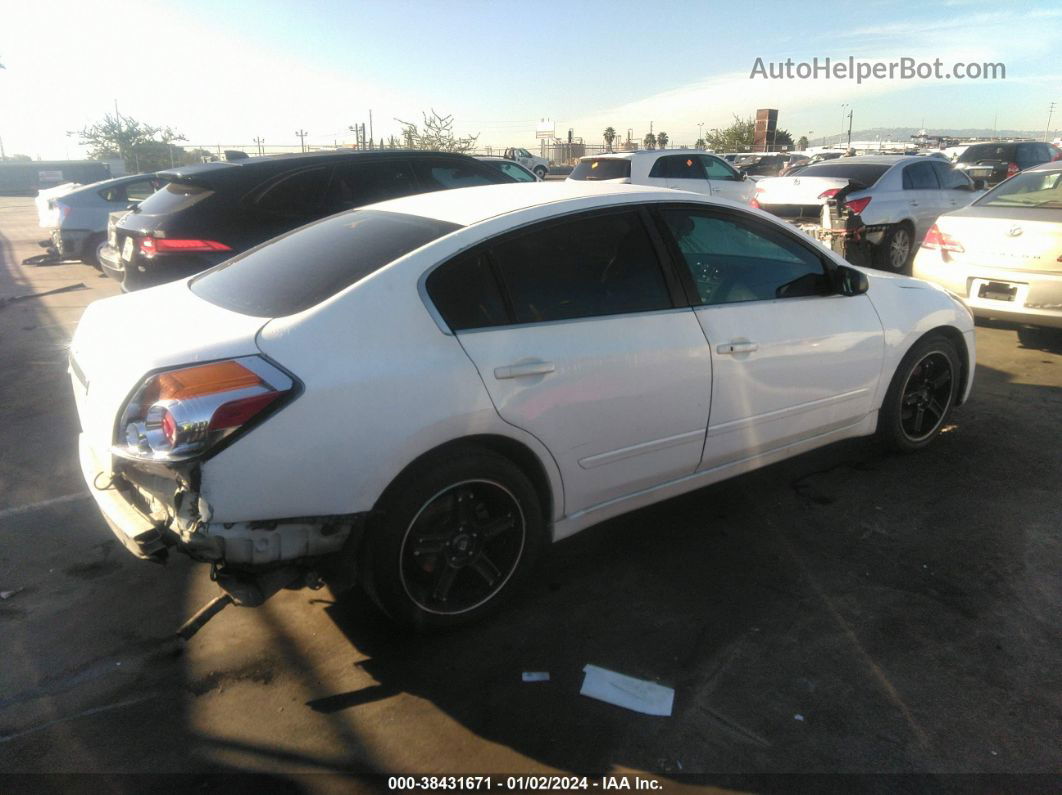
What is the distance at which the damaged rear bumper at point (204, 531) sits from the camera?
95.9 inches

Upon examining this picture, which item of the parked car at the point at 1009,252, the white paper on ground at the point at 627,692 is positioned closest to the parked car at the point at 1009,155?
the parked car at the point at 1009,252

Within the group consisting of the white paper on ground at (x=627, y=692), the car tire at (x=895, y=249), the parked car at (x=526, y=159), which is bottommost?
the white paper on ground at (x=627, y=692)

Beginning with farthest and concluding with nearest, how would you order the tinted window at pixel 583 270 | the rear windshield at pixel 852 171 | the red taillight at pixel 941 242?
the rear windshield at pixel 852 171 → the red taillight at pixel 941 242 → the tinted window at pixel 583 270

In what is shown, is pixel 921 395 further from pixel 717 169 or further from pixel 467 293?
pixel 717 169

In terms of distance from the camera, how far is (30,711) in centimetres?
259

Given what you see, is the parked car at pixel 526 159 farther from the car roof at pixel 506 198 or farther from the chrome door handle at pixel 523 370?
the chrome door handle at pixel 523 370

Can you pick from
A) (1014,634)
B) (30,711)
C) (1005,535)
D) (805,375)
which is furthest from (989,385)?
(30,711)

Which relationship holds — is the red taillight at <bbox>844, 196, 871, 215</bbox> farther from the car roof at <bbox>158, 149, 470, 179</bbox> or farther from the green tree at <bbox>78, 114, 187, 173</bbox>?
the green tree at <bbox>78, 114, 187, 173</bbox>

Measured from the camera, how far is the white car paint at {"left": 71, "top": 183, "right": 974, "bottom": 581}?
2.48 meters

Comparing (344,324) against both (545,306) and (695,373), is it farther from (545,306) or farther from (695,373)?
(695,373)

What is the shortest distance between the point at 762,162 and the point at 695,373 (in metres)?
29.9

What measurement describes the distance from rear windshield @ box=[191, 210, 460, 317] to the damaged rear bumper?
699mm

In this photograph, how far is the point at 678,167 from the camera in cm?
1380

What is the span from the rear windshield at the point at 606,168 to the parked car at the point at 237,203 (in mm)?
7493
